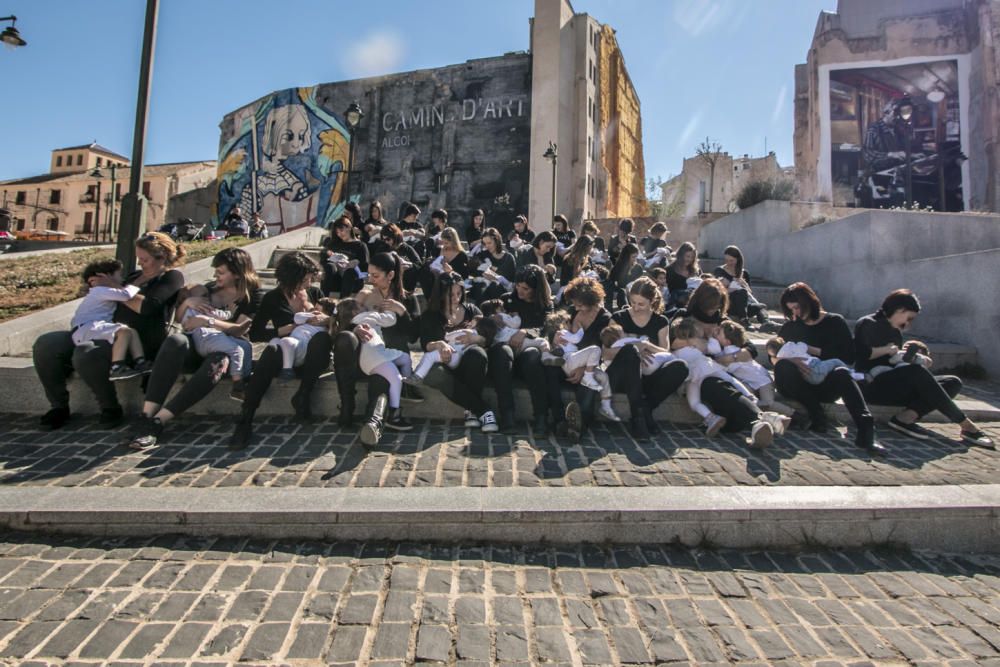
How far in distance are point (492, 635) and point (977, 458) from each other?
4362mm

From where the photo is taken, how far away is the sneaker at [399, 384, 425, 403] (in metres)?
4.84

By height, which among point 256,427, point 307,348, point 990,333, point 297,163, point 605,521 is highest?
point 297,163

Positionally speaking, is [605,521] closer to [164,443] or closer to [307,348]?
[307,348]

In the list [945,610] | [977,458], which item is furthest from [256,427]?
[977,458]

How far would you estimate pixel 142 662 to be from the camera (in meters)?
1.97

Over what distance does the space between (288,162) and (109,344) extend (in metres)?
34.4

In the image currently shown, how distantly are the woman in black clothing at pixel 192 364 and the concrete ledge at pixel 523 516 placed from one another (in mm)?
988

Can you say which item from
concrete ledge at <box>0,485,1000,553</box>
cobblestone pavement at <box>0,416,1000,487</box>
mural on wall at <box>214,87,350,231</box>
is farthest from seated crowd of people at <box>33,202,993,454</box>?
mural on wall at <box>214,87,350,231</box>

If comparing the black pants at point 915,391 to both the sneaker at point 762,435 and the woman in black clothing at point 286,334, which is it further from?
the woman in black clothing at point 286,334

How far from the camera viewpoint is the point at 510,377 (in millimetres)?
4699

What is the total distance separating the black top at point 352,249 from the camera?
8.07 metres

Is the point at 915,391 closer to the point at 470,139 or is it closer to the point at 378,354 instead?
the point at 378,354

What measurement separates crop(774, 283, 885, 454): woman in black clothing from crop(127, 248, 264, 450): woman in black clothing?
519cm

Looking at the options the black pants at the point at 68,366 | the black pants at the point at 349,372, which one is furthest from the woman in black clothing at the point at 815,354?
the black pants at the point at 68,366
